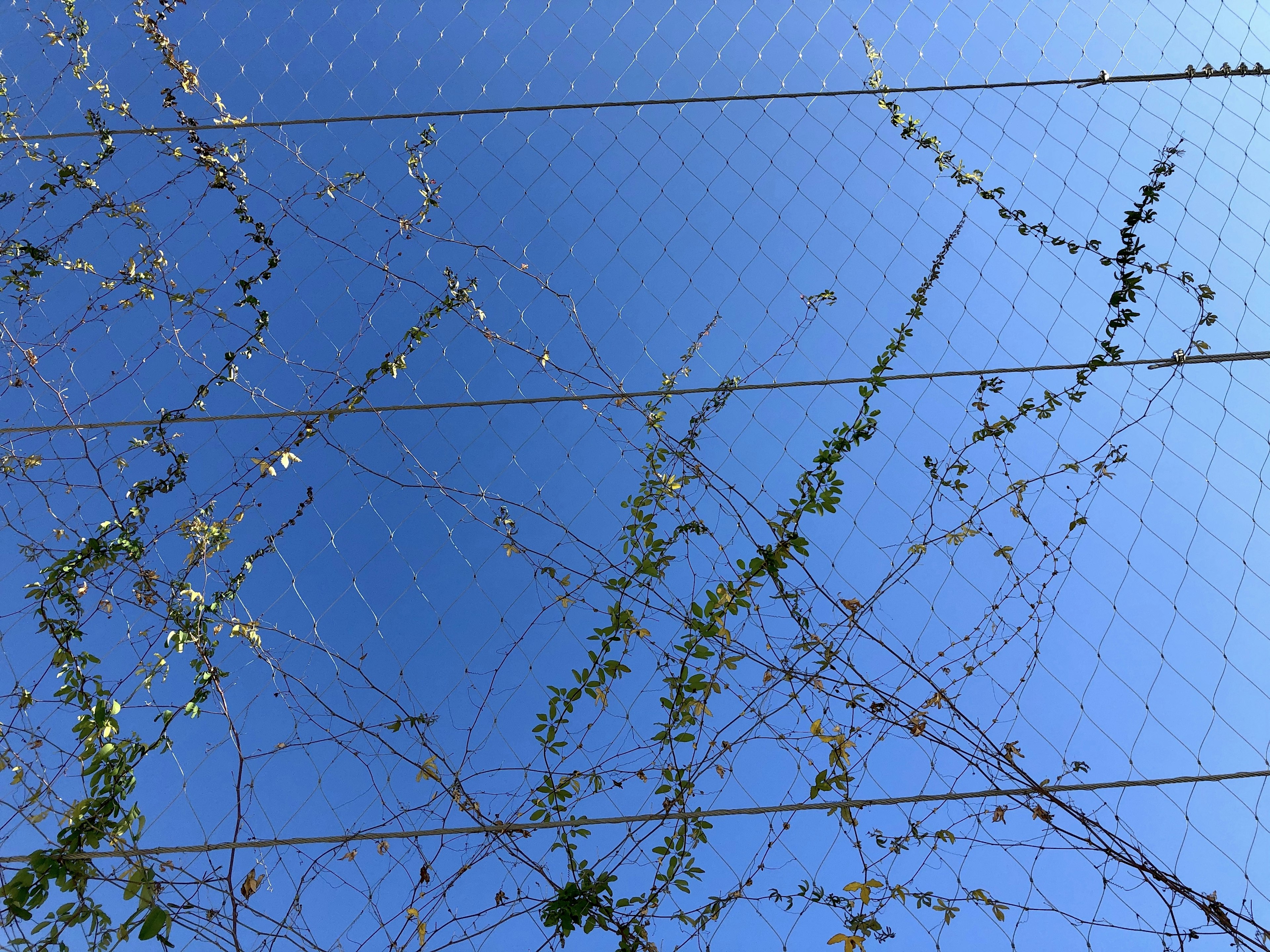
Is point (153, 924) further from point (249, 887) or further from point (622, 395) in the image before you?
point (622, 395)

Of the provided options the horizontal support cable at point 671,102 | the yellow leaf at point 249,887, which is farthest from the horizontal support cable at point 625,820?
the horizontal support cable at point 671,102

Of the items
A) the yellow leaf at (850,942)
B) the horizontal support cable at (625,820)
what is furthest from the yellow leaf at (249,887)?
the yellow leaf at (850,942)

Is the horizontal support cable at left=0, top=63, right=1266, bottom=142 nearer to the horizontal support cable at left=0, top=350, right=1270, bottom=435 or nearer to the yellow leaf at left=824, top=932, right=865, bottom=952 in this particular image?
the horizontal support cable at left=0, top=350, right=1270, bottom=435

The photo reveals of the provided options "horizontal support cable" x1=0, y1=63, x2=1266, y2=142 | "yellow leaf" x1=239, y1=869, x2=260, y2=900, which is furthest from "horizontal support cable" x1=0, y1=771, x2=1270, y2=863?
"horizontal support cable" x1=0, y1=63, x2=1266, y2=142

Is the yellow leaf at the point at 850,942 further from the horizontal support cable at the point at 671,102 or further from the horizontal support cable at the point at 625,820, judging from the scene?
the horizontal support cable at the point at 671,102

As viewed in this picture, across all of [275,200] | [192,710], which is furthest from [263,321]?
[192,710]

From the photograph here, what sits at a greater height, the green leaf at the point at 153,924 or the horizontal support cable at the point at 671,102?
the horizontal support cable at the point at 671,102

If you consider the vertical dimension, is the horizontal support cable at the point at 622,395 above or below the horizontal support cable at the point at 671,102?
below

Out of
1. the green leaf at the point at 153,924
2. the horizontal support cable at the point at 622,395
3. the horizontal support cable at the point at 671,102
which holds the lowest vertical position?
the green leaf at the point at 153,924

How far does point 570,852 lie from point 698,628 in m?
0.49

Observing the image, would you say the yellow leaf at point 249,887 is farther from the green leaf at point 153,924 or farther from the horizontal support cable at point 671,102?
the horizontal support cable at point 671,102

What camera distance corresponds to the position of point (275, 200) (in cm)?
188

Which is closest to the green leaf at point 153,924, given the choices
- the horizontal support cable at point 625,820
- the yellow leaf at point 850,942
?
the horizontal support cable at point 625,820

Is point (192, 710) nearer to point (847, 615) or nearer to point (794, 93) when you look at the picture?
point (847, 615)
